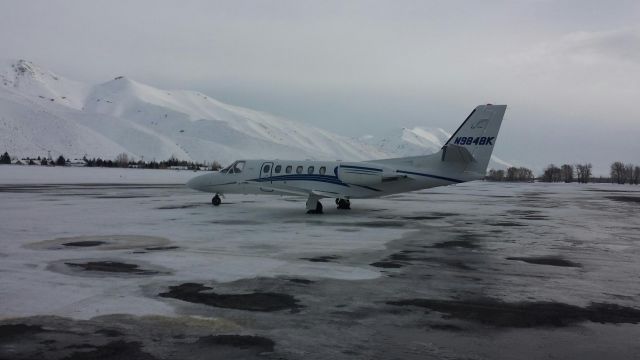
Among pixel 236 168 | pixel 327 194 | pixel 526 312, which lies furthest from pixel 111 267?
pixel 236 168

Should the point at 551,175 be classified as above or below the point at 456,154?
above

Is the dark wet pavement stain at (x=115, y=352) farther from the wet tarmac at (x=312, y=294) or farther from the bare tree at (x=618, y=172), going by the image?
the bare tree at (x=618, y=172)

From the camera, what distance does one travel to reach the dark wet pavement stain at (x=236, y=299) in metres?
8.31

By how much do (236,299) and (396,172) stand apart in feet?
57.7

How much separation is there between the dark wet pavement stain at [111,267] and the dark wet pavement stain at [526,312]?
5247mm

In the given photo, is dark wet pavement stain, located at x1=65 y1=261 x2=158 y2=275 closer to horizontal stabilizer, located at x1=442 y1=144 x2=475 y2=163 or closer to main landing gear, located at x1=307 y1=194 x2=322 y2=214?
main landing gear, located at x1=307 y1=194 x2=322 y2=214

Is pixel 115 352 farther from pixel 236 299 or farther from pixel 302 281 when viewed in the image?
pixel 302 281

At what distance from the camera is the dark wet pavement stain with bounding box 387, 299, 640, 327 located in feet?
25.5

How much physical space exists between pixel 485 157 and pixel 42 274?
64.8 feet

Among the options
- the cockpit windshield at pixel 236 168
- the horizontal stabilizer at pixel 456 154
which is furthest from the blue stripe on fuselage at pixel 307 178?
the horizontal stabilizer at pixel 456 154

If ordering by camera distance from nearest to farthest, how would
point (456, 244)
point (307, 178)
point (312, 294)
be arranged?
point (312, 294) < point (456, 244) < point (307, 178)

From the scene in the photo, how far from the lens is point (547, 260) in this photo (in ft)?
43.6

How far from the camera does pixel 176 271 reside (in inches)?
433

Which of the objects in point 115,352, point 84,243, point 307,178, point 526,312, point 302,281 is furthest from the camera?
point 307,178
